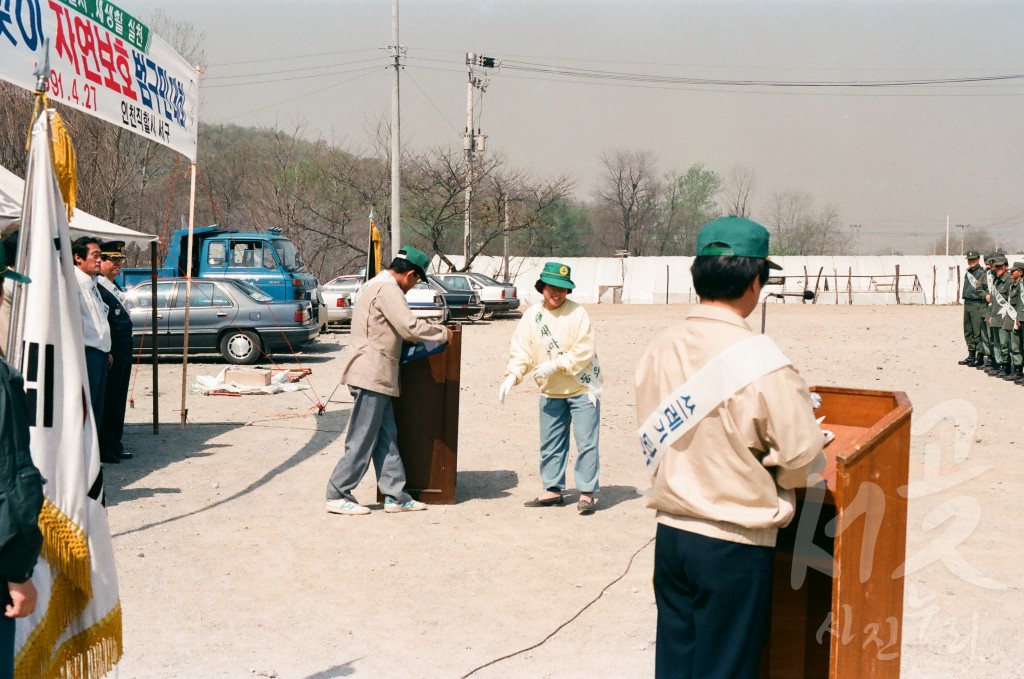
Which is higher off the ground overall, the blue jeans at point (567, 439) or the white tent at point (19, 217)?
the white tent at point (19, 217)

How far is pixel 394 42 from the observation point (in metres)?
32.5

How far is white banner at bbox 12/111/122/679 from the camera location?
342 centimetres

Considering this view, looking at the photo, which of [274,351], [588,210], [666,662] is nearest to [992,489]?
[666,662]

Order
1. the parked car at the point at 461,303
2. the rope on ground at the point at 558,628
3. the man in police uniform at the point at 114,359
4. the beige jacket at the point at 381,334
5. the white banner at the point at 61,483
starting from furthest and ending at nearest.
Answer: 1. the parked car at the point at 461,303
2. the man in police uniform at the point at 114,359
3. the beige jacket at the point at 381,334
4. the rope on ground at the point at 558,628
5. the white banner at the point at 61,483

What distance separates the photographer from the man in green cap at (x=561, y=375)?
23.1ft

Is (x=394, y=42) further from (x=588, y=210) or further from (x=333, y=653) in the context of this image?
(x=588, y=210)

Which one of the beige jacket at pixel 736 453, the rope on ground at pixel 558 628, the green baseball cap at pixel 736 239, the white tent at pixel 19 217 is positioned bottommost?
the rope on ground at pixel 558 628

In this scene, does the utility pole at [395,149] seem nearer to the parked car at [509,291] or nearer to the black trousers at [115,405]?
the parked car at [509,291]

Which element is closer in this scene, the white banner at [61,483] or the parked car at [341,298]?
the white banner at [61,483]

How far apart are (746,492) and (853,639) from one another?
1.93ft

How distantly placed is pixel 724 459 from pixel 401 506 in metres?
4.65

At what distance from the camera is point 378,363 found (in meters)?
6.94

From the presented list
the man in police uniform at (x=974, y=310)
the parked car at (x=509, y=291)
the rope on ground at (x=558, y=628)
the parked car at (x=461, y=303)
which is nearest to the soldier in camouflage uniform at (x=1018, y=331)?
the man in police uniform at (x=974, y=310)

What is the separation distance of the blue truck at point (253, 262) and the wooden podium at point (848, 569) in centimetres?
1858
